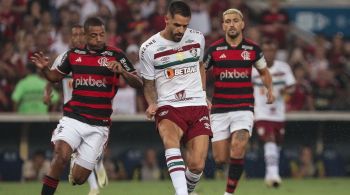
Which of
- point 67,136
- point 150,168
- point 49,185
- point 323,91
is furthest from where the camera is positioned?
point 323,91

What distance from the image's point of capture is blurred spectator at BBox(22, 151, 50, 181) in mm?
23062

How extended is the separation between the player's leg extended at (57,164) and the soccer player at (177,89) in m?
1.21

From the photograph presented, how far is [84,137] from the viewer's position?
574 inches

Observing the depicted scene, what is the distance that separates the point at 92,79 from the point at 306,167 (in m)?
11.2

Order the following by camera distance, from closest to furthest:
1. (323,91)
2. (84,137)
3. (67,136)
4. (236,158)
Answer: (67,136) → (84,137) → (236,158) → (323,91)

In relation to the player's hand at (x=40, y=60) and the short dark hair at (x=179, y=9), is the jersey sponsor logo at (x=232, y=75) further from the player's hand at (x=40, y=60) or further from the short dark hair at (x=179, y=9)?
the player's hand at (x=40, y=60)

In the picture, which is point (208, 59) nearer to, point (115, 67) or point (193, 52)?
point (193, 52)

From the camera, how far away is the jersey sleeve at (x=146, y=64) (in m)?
14.0

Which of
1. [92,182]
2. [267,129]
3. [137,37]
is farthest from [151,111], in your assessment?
[137,37]

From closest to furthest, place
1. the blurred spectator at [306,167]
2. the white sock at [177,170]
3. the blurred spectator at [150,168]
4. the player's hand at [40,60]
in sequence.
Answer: the white sock at [177,170], the player's hand at [40,60], the blurred spectator at [150,168], the blurred spectator at [306,167]

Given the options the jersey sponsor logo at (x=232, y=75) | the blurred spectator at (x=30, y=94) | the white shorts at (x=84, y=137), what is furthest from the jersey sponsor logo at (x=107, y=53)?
the blurred spectator at (x=30, y=94)

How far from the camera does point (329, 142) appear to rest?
25.3m

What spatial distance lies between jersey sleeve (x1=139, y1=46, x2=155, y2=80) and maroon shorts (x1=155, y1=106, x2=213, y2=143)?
42 cm

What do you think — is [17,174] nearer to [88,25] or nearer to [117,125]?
[117,125]
